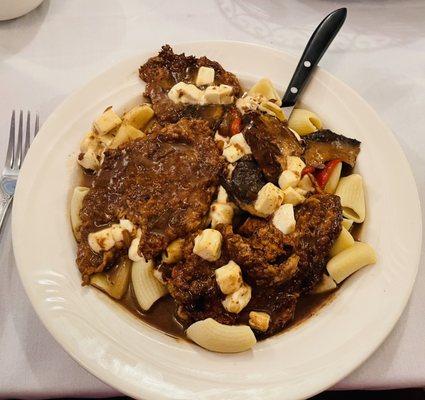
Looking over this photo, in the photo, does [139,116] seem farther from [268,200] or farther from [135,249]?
[268,200]

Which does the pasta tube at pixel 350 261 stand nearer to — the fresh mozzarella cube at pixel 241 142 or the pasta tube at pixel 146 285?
the fresh mozzarella cube at pixel 241 142

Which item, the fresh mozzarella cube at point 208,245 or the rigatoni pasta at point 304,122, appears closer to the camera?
the fresh mozzarella cube at point 208,245

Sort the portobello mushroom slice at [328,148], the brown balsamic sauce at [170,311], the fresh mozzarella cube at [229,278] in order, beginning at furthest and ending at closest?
the portobello mushroom slice at [328,148] < the brown balsamic sauce at [170,311] < the fresh mozzarella cube at [229,278]

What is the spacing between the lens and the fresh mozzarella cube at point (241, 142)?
2.43m

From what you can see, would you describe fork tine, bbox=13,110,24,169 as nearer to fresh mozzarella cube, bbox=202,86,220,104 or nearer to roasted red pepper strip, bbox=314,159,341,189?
fresh mozzarella cube, bbox=202,86,220,104

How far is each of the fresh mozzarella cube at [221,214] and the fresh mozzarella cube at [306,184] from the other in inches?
15.1

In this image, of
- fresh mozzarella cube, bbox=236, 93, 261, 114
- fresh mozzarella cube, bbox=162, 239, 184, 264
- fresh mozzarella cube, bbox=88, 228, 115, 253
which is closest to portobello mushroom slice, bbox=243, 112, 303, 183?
fresh mozzarella cube, bbox=236, 93, 261, 114

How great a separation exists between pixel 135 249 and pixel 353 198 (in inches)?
44.3

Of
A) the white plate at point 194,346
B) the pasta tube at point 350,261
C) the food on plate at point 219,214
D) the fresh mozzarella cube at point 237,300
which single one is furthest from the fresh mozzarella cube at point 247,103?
the fresh mozzarella cube at point 237,300

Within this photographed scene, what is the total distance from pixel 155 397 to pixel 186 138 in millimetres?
1268

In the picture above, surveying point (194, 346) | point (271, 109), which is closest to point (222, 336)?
point (194, 346)

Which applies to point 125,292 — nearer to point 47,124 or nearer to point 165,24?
point 47,124

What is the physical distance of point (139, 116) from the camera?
2.69 m

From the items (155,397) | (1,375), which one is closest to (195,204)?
(155,397)
